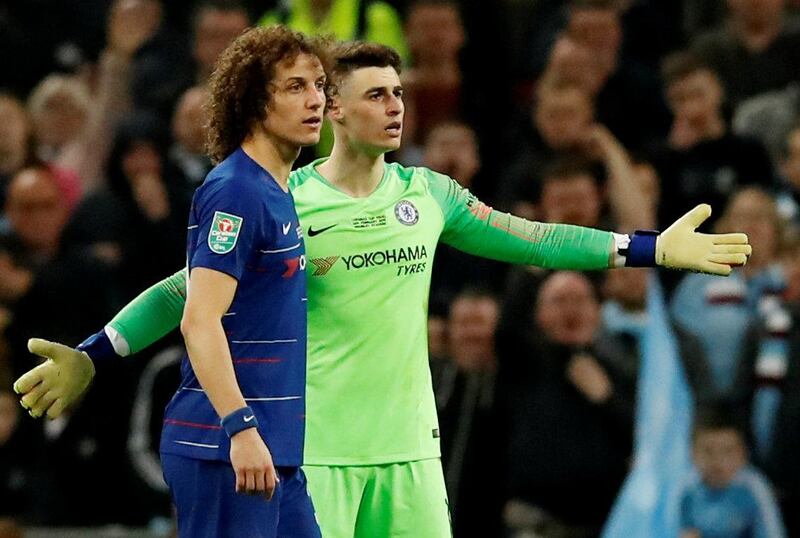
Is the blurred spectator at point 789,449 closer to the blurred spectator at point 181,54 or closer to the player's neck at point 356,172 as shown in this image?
the player's neck at point 356,172

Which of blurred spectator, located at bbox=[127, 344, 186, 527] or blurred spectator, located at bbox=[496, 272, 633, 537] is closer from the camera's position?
blurred spectator, located at bbox=[496, 272, 633, 537]

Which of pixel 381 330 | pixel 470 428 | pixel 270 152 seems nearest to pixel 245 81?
pixel 270 152

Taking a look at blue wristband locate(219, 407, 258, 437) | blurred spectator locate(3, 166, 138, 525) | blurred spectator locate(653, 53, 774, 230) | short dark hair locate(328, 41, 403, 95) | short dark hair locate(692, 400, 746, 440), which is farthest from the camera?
blurred spectator locate(653, 53, 774, 230)

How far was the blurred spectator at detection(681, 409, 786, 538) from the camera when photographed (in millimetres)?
9656

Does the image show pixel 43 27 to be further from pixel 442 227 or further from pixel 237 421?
pixel 237 421

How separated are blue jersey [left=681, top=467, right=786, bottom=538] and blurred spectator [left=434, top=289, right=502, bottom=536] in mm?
1063

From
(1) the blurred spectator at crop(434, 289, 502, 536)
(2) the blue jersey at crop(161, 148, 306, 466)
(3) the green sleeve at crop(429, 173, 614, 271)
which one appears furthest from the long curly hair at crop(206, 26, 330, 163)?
(1) the blurred spectator at crop(434, 289, 502, 536)

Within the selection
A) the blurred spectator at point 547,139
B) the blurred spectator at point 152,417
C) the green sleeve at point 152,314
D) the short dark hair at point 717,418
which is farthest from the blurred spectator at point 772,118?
the green sleeve at point 152,314

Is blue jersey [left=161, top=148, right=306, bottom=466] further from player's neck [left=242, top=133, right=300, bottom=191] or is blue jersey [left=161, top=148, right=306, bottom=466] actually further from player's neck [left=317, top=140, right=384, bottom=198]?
player's neck [left=317, top=140, right=384, bottom=198]

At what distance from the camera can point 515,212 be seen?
10836mm

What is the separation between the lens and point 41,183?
11594 mm

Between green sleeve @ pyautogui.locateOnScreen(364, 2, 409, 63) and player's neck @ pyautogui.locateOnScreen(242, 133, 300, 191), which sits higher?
green sleeve @ pyautogui.locateOnScreen(364, 2, 409, 63)

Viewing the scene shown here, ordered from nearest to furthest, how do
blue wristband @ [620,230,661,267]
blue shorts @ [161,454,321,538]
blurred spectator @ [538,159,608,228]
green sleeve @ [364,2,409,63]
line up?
blue shorts @ [161,454,321,538] < blue wristband @ [620,230,661,267] < blurred spectator @ [538,159,608,228] < green sleeve @ [364,2,409,63]

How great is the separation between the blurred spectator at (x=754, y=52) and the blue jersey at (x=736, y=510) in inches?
112
